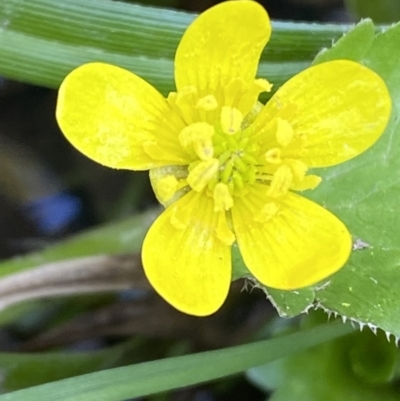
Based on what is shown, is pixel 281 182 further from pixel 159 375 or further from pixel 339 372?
pixel 339 372

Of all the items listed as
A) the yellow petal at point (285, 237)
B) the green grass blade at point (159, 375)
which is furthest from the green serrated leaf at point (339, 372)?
the yellow petal at point (285, 237)

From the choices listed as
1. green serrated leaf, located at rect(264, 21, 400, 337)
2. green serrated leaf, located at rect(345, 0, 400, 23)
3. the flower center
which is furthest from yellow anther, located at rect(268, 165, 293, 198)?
green serrated leaf, located at rect(345, 0, 400, 23)

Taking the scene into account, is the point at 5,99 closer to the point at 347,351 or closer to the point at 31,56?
the point at 31,56

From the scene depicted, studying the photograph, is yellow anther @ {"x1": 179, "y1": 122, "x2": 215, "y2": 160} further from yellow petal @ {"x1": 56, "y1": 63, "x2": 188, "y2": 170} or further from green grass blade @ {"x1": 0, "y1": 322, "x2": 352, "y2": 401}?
green grass blade @ {"x1": 0, "y1": 322, "x2": 352, "y2": 401}

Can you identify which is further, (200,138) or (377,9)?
(377,9)

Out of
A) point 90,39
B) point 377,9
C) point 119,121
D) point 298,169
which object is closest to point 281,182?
point 298,169

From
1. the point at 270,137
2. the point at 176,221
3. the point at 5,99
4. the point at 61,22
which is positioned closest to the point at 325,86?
the point at 270,137

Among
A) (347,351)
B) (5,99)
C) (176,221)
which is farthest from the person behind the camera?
(5,99)
